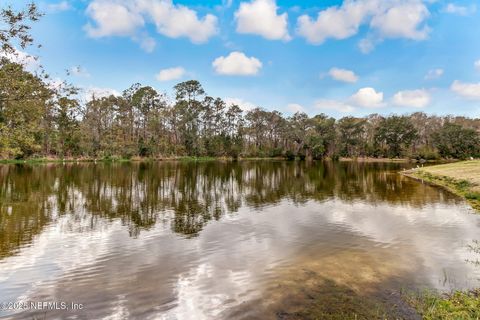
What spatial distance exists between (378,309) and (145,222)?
1375 cm

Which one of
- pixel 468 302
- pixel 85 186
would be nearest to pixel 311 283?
pixel 468 302

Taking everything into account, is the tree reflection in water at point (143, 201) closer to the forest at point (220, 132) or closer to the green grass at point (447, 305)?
the green grass at point (447, 305)

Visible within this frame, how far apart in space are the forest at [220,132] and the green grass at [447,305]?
89.5 meters

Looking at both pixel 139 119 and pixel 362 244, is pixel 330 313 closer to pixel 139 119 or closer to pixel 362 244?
pixel 362 244

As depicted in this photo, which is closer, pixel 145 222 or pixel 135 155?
pixel 145 222

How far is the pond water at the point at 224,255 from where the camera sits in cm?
877

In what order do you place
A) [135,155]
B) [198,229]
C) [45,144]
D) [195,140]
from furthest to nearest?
[195,140] → [135,155] → [45,144] → [198,229]

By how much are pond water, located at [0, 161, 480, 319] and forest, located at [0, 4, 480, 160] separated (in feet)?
232

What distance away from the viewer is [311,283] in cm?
992

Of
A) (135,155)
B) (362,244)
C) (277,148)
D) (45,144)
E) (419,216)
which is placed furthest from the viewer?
(277,148)

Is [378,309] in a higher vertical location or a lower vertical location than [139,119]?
lower

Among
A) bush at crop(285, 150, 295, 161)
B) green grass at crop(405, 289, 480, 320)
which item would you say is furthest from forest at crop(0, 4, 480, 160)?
green grass at crop(405, 289, 480, 320)

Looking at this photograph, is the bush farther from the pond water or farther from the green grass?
the green grass

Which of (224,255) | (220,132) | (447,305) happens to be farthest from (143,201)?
(220,132)
